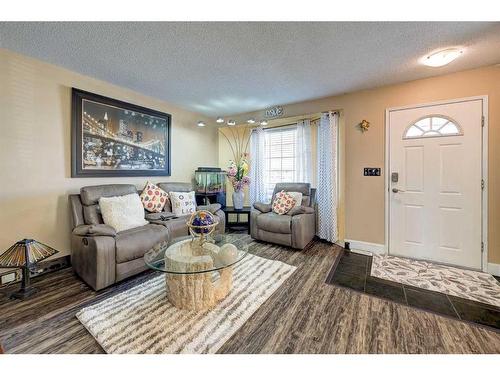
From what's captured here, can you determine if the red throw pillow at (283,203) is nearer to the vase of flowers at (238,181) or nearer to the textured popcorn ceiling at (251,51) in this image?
the vase of flowers at (238,181)

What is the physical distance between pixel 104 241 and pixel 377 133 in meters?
3.59

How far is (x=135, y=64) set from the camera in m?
2.32

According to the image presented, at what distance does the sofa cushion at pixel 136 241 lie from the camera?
6.74ft

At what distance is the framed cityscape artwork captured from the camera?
258cm

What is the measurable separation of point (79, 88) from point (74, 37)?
91 centimetres

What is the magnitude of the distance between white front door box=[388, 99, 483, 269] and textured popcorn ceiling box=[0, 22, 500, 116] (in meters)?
0.55

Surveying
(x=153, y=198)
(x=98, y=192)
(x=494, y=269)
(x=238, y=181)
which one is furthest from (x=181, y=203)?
(x=494, y=269)

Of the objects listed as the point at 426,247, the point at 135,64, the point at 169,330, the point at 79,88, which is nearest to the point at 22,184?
the point at 79,88

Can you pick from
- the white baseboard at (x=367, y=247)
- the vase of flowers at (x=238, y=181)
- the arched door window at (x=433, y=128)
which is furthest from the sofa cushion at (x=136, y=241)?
the arched door window at (x=433, y=128)

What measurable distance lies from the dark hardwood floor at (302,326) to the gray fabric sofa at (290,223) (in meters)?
0.99

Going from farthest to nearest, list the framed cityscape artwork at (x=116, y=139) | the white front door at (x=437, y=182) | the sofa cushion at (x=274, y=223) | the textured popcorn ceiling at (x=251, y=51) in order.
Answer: the sofa cushion at (x=274, y=223) → the framed cityscape artwork at (x=116, y=139) → the white front door at (x=437, y=182) → the textured popcorn ceiling at (x=251, y=51)

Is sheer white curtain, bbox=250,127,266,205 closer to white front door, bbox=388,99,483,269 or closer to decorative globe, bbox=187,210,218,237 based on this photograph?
white front door, bbox=388,99,483,269

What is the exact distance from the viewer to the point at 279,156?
412 centimetres
